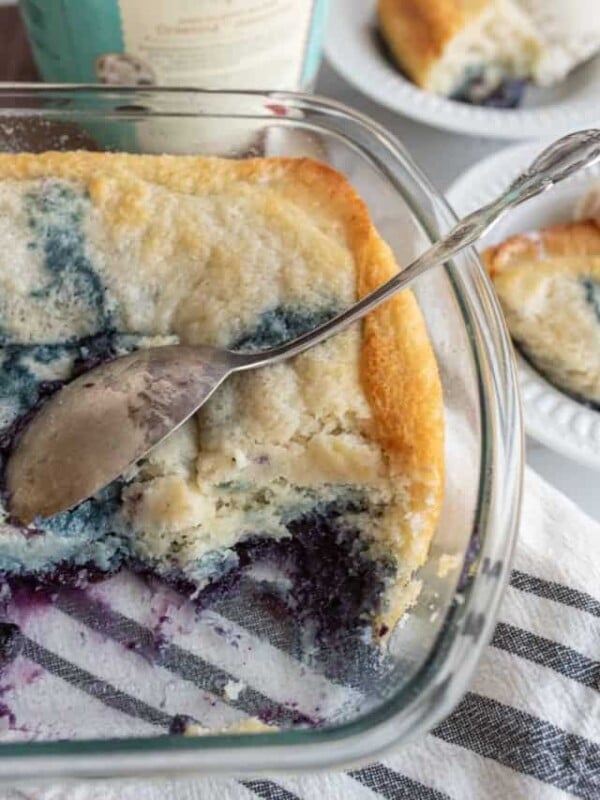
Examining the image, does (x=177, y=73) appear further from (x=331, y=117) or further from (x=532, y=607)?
(x=532, y=607)

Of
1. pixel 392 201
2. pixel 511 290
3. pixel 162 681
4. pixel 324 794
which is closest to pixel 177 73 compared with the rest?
pixel 392 201

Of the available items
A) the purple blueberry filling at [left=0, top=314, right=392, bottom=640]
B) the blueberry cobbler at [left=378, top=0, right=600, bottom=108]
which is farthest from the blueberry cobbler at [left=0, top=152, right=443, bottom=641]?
the blueberry cobbler at [left=378, top=0, right=600, bottom=108]

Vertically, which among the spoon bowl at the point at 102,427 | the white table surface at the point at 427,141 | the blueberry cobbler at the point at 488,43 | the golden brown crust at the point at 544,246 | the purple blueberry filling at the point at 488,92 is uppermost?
the blueberry cobbler at the point at 488,43

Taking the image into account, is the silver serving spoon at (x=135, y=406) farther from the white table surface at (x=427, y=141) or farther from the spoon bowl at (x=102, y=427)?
the white table surface at (x=427, y=141)

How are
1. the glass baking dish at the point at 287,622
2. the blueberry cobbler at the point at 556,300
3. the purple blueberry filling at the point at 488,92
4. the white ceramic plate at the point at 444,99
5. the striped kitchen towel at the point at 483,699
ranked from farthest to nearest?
the purple blueberry filling at the point at 488,92, the white ceramic plate at the point at 444,99, the blueberry cobbler at the point at 556,300, the striped kitchen towel at the point at 483,699, the glass baking dish at the point at 287,622

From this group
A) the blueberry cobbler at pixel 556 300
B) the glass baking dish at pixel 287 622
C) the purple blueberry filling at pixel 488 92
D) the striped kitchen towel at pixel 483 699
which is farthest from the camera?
the purple blueberry filling at pixel 488 92

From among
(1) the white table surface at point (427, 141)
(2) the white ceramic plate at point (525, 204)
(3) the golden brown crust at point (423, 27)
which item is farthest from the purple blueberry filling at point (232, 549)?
(3) the golden brown crust at point (423, 27)

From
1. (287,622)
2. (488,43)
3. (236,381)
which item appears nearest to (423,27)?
(488,43)
